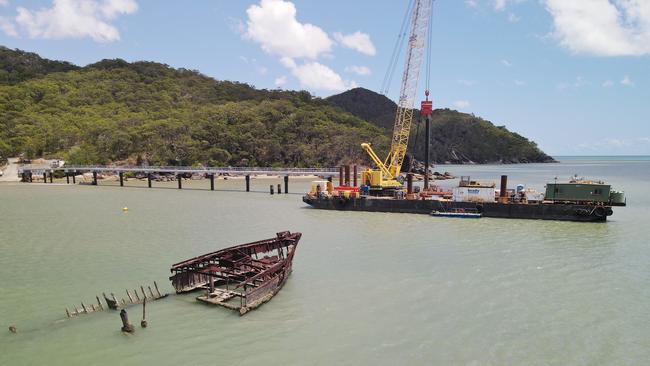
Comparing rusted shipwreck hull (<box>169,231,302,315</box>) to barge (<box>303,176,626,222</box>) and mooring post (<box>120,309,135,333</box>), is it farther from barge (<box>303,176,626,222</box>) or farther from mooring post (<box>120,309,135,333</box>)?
barge (<box>303,176,626,222</box>)

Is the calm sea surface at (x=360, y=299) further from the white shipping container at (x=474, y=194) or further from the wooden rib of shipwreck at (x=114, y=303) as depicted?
the white shipping container at (x=474, y=194)

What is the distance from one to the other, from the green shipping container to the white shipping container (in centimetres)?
572

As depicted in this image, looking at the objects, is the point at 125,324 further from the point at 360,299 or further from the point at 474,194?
the point at 474,194

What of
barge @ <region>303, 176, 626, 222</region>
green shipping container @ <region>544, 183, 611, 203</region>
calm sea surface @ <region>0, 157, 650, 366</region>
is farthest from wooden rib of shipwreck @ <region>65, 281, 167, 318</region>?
green shipping container @ <region>544, 183, 611, 203</region>

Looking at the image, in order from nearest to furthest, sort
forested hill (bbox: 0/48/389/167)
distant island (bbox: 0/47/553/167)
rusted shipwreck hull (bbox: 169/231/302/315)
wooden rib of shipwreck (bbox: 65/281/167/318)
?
wooden rib of shipwreck (bbox: 65/281/167/318)
rusted shipwreck hull (bbox: 169/231/302/315)
distant island (bbox: 0/47/553/167)
forested hill (bbox: 0/48/389/167)

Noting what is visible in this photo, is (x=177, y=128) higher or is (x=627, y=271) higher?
(x=177, y=128)

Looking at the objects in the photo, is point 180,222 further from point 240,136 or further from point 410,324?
point 240,136

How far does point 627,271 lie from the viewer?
79.9 ft

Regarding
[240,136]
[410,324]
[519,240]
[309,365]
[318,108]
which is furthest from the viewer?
[318,108]

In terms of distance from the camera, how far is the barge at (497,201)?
41938 millimetres

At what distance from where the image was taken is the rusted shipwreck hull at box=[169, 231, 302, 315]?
706 inches

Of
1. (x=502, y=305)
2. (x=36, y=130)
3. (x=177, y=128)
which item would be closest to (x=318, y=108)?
(x=177, y=128)

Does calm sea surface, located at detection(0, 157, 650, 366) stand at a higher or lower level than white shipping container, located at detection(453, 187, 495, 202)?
lower

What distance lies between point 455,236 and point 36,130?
13167 cm
